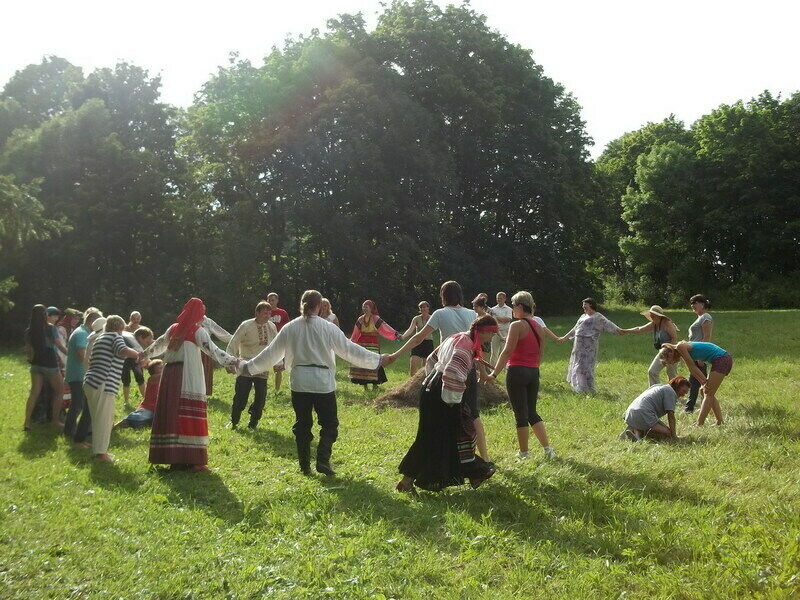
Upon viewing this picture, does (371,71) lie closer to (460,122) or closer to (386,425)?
(460,122)

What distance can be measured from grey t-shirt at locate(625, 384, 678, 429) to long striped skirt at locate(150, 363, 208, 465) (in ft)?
18.6

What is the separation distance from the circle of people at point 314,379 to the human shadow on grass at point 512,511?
25 cm

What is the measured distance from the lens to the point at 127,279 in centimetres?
3653

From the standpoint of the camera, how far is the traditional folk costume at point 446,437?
6.96m

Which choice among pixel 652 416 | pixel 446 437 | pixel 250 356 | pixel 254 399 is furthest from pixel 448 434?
pixel 250 356

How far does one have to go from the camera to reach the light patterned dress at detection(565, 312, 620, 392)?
14117 millimetres

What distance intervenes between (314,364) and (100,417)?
124 inches

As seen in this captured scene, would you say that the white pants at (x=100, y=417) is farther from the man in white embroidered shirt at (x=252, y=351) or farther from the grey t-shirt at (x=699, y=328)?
the grey t-shirt at (x=699, y=328)

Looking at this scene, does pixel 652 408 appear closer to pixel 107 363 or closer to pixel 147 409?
pixel 107 363

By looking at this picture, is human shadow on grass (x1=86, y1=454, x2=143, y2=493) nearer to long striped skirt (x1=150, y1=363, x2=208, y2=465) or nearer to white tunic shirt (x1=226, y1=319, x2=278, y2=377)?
long striped skirt (x1=150, y1=363, x2=208, y2=465)

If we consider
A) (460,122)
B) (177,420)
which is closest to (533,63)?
(460,122)

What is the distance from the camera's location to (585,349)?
46.9 feet

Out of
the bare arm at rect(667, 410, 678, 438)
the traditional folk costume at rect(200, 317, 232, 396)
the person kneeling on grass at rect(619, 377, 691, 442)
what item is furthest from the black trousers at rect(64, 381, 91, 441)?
the bare arm at rect(667, 410, 678, 438)

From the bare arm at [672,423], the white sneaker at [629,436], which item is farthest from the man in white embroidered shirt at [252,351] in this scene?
the bare arm at [672,423]
